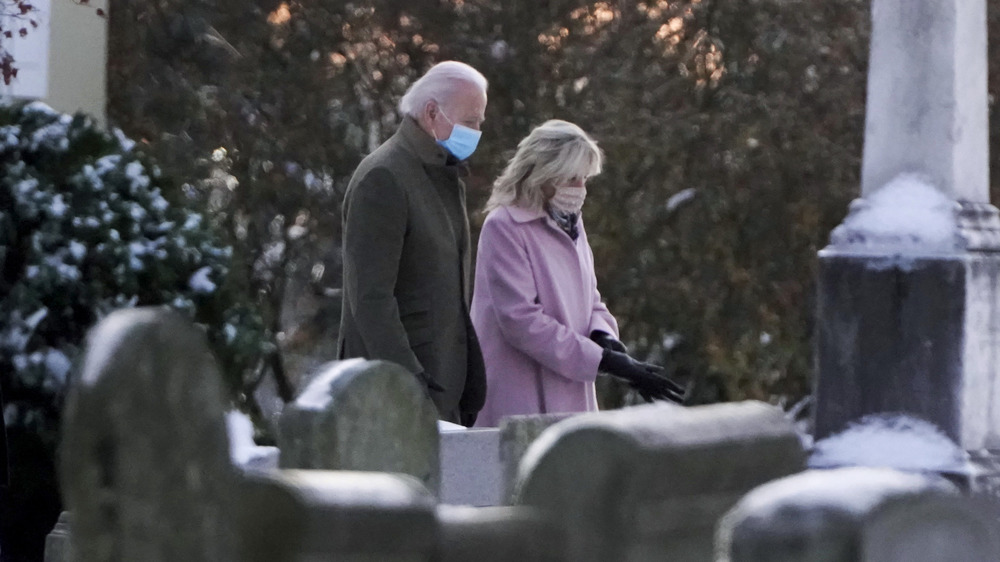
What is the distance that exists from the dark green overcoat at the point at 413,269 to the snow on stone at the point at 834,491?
290cm

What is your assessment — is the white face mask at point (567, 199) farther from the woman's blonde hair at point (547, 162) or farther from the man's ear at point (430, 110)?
the man's ear at point (430, 110)

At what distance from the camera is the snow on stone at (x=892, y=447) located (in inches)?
265

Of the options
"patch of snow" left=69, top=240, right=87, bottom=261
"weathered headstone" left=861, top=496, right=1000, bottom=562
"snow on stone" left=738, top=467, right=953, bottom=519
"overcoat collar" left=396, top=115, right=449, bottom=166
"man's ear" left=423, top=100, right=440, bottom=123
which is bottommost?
"weathered headstone" left=861, top=496, right=1000, bottom=562

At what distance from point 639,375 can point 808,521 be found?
10.4 feet

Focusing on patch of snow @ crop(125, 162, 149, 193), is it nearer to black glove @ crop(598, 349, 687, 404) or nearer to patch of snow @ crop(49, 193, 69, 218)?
patch of snow @ crop(49, 193, 69, 218)

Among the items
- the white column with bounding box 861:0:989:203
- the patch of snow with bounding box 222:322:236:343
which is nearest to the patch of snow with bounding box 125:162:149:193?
the patch of snow with bounding box 222:322:236:343

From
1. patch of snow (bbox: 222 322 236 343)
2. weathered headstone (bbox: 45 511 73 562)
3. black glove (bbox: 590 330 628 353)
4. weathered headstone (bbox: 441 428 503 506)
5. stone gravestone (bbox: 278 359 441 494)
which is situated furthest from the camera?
patch of snow (bbox: 222 322 236 343)

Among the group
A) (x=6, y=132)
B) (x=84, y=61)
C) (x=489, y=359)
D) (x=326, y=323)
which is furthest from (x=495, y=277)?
(x=326, y=323)

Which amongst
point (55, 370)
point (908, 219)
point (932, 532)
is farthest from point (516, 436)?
point (908, 219)

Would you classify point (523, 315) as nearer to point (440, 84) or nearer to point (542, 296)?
point (542, 296)

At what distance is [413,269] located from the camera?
5.23m

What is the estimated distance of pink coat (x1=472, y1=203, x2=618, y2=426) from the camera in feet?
17.3

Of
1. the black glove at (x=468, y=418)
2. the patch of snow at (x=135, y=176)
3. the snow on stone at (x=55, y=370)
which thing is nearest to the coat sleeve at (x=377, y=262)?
the black glove at (x=468, y=418)

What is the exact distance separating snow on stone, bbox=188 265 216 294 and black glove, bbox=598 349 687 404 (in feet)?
6.93
